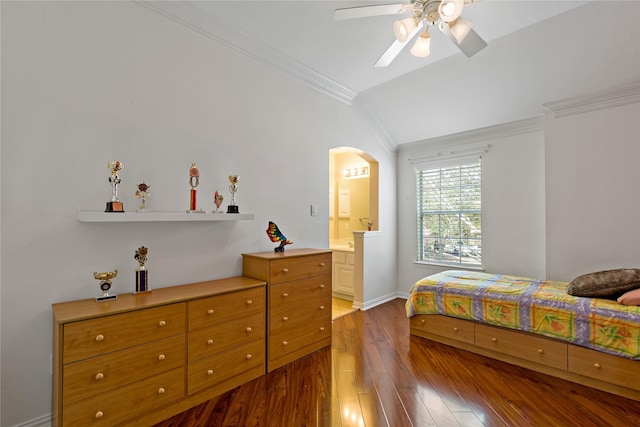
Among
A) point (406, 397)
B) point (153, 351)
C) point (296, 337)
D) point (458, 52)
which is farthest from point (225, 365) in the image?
point (458, 52)

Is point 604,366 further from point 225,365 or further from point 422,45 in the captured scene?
point 225,365

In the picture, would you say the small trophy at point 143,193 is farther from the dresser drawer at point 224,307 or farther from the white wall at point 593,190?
the white wall at point 593,190

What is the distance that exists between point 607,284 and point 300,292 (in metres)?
2.56

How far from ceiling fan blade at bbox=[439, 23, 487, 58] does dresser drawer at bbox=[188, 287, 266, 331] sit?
2293 mm

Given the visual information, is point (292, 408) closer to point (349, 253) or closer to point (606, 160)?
point (349, 253)

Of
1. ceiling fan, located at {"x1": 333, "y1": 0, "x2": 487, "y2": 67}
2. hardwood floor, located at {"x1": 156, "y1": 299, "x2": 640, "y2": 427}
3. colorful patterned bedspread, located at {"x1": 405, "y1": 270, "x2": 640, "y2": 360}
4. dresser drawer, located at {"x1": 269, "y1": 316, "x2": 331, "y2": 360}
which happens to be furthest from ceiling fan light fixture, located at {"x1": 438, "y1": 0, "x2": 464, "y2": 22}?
Answer: dresser drawer, located at {"x1": 269, "y1": 316, "x2": 331, "y2": 360}

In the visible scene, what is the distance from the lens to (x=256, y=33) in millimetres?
2652

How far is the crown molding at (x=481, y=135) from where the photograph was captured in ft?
12.1

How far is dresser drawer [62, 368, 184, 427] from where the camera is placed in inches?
61.7

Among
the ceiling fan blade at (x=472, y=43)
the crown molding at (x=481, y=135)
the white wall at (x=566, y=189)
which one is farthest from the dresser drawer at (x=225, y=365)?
the crown molding at (x=481, y=135)

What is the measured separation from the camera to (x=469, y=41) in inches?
78.7

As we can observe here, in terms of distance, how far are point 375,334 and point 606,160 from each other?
297cm

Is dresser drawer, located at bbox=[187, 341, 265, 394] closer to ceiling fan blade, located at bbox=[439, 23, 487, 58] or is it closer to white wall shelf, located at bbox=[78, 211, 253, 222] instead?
white wall shelf, located at bbox=[78, 211, 253, 222]

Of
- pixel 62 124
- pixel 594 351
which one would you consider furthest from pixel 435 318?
pixel 62 124
